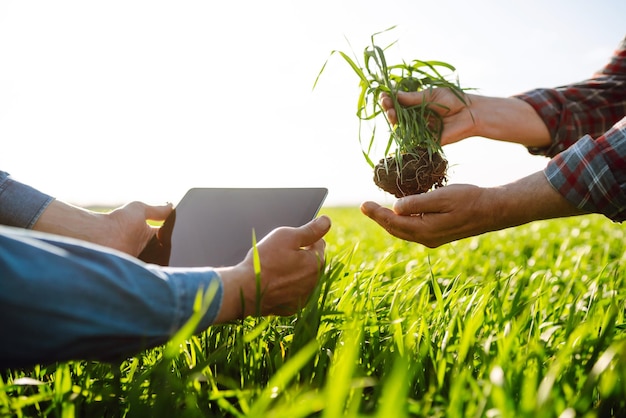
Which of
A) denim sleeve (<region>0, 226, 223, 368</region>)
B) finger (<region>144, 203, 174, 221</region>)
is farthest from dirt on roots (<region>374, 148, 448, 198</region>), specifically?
denim sleeve (<region>0, 226, 223, 368</region>)

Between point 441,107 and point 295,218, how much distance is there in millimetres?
899

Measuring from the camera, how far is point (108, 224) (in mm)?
1934

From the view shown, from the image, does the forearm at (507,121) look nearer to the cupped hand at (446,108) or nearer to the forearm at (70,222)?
the cupped hand at (446,108)

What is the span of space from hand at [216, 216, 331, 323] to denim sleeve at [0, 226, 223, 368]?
18cm

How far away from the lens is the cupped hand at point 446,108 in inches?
83.6

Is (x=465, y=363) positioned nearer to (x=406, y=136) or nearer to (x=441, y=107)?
(x=406, y=136)

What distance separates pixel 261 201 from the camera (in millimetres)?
1838

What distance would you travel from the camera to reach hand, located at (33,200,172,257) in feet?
6.15

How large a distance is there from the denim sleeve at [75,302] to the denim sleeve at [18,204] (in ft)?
3.26

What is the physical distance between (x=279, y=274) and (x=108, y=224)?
3.02 feet

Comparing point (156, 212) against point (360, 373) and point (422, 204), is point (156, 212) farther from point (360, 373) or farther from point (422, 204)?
point (360, 373)

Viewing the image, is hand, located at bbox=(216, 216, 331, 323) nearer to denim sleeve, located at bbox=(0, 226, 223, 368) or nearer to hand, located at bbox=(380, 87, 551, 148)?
denim sleeve, located at bbox=(0, 226, 223, 368)

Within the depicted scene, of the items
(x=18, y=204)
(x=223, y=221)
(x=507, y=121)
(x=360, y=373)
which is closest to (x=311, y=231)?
(x=360, y=373)

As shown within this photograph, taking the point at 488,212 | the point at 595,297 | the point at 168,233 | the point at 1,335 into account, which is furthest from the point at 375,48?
the point at 1,335
